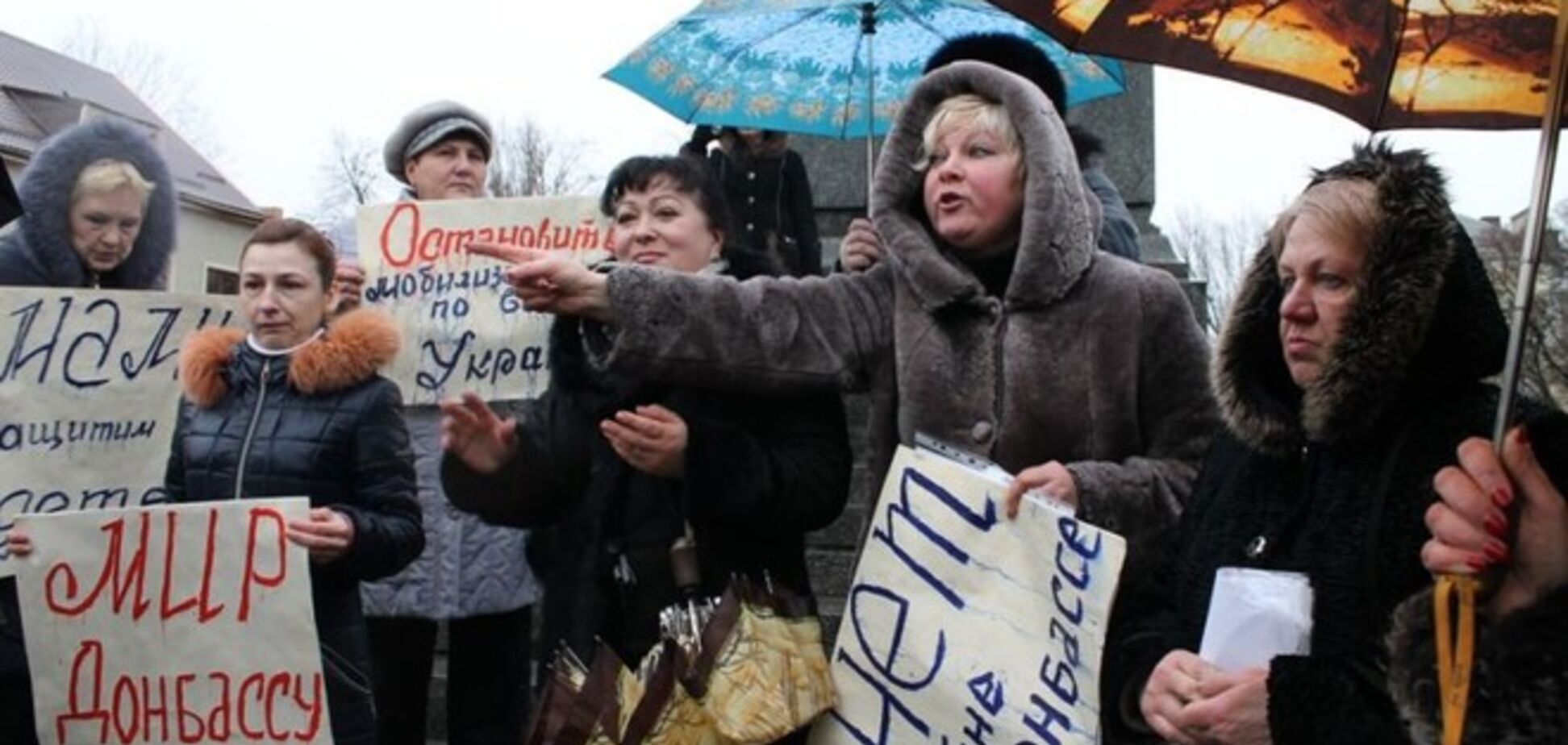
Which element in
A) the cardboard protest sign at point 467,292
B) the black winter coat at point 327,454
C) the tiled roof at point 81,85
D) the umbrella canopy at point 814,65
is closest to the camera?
the black winter coat at point 327,454

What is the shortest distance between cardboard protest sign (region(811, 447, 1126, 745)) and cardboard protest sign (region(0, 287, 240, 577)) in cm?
198

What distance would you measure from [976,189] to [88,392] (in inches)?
89.4

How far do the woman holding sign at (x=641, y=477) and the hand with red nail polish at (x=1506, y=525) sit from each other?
133 cm

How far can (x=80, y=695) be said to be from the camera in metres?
3.52

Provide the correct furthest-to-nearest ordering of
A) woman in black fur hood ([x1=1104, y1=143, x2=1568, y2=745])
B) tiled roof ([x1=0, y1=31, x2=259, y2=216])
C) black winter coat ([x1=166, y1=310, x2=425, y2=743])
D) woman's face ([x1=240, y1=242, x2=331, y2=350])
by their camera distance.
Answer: tiled roof ([x1=0, y1=31, x2=259, y2=216]) → woman's face ([x1=240, y1=242, x2=331, y2=350]) → black winter coat ([x1=166, y1=310, x2=425, y2=743]) → woman in black fur hood ([x1=1104, y1=143, x2=1568, y2=745])

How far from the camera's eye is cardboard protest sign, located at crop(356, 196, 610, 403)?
404cm

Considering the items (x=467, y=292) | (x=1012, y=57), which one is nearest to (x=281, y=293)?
(x=467, y=292)

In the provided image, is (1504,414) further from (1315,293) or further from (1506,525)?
(1315,293)

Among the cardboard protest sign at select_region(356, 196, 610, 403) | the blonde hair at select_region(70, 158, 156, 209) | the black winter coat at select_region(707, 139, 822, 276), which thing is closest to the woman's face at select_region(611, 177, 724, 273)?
the cardboard protest sign at select_region(356, 196, 610, 403)

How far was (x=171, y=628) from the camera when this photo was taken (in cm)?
355

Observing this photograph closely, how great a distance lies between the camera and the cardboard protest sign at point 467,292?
4.04 meters

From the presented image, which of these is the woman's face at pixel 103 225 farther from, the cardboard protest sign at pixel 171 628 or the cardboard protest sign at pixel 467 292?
the cardboard protest sign at pixel 171 628

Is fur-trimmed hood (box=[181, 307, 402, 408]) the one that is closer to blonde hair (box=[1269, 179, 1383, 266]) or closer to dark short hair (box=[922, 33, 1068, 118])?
dark short hair (box=[922, 33, 1068, 118])

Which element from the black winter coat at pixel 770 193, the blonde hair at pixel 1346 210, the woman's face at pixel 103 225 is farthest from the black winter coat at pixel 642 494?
the black winter coat at pixel 770 193
